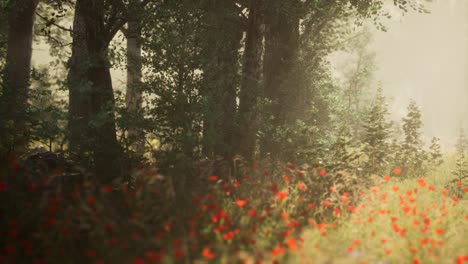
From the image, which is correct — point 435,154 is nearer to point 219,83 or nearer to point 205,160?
point 219,83

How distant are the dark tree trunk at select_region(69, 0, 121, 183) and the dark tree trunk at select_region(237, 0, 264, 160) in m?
2.90

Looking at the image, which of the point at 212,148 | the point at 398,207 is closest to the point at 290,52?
the point at 212,148

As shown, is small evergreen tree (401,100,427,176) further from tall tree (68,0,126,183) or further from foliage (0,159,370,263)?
tall tree (68,0,126,183)

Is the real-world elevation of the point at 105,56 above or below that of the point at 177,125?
above

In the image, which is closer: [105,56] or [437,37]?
[105,56]

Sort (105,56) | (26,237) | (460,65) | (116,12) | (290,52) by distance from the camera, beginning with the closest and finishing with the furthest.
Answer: (26,237)
(105,56)
(116,12)
(290,52)
(460,65)

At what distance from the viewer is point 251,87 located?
31.6 feet

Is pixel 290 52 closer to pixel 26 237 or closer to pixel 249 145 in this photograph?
pixel 249 145

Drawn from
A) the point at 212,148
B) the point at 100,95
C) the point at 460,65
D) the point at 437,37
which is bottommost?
the point at 212,148

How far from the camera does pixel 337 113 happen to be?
13.2 m

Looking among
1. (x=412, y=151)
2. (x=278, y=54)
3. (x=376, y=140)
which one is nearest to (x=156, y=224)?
(x=278, y=54)

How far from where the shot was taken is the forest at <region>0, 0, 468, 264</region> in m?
5.01

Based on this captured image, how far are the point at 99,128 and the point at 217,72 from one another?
2.96 m

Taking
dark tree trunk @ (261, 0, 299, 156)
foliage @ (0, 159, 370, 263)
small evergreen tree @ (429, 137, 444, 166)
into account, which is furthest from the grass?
small evergreen tree @ (429, 137, 444, 166)
